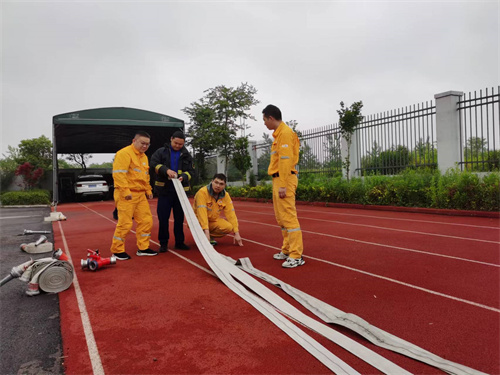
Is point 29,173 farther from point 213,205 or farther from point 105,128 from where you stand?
point 213,205

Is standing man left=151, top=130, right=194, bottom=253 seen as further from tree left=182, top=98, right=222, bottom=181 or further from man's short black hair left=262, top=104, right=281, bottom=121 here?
tree left=182, top=98, right=222, bottom=181

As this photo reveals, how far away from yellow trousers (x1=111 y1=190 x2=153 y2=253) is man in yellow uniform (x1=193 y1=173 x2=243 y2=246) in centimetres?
82

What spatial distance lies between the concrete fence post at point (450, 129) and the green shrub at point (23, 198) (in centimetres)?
1966

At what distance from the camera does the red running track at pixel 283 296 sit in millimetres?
2170

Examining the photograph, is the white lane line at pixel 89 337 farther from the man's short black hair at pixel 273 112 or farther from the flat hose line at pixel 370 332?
the man's short black hair at pixel 273 112

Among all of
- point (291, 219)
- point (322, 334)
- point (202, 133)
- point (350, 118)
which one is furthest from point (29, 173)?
point (322, 334)

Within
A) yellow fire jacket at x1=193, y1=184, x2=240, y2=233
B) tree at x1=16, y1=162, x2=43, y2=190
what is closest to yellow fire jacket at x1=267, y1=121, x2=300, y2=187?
yellow fire jacket at x1=193, y1=184, x2=240, y2=233

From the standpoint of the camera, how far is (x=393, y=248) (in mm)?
5035

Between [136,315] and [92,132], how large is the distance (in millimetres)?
18076

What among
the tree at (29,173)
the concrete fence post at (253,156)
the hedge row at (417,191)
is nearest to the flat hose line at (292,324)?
the hedge row at (417,191)

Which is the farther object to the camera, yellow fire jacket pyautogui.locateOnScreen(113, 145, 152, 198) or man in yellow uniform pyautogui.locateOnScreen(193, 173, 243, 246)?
man in yellow uniform pyautogui.locateOnScreen(193, 173, 243, 246)

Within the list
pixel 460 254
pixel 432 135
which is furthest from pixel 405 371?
pixel 432 135

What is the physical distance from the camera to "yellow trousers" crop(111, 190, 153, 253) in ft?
15.9

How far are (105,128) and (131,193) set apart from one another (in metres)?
14.6
